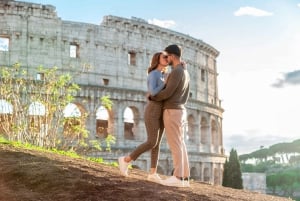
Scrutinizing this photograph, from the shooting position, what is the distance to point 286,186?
6756 cm

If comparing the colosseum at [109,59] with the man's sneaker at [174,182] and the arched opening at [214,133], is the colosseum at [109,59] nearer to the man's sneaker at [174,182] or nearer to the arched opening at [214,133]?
the arched opening at [214,133]

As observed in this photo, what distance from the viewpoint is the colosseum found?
101 feet

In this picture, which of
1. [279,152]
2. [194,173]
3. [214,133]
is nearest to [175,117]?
[194,173]

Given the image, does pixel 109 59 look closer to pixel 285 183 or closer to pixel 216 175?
pixel 216 175

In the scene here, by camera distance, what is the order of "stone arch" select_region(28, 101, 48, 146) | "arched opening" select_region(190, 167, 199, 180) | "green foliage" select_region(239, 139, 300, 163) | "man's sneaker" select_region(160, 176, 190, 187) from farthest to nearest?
"green foliage" select_region(239, 139, 300, 163) → "arched opening" select_region(190, 167, 199, 180) → "stone arch" select_region(28, 101, 48, 146) → "man's sneaker" select_region(160, 176, 190, 187)

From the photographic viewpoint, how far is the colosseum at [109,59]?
30.7 meters

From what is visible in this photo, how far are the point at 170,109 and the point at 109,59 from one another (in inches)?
1036

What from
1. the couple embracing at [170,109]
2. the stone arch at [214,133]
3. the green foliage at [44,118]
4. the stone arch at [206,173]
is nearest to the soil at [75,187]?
the couple embracing at [170,109]

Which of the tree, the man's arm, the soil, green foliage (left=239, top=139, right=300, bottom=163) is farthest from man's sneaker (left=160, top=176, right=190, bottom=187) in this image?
green foliage (left=239, top=139, right=300, bottom=163)

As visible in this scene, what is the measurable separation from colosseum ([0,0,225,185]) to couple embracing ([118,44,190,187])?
69.1 ft

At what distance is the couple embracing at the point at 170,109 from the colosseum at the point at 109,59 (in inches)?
829

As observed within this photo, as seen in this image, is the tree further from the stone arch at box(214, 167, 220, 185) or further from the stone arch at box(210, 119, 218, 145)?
the stone arch at box(210, 119, 218, 145)

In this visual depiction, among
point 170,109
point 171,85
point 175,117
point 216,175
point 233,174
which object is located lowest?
point 216,175

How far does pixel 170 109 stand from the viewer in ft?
24.1
